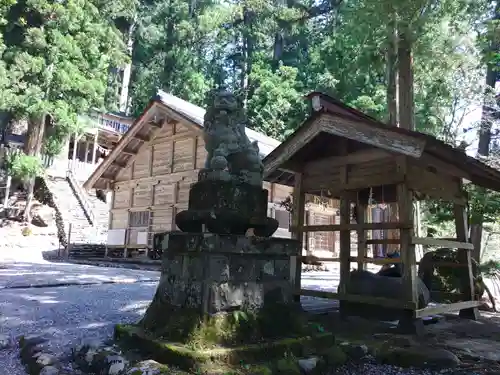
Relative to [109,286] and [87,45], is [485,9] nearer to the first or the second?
[109,286]

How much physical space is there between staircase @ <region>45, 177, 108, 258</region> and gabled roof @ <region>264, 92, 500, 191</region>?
55.4 ft

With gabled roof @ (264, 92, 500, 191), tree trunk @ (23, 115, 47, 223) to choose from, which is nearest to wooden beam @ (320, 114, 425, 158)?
gabled roof @ (264, 92, 500, 191)

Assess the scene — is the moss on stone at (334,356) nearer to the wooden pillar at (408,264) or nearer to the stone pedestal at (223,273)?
the stone pedestal at (223,273)

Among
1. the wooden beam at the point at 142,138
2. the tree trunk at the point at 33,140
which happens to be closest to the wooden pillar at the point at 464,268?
the wooden beam at the point at 142,138

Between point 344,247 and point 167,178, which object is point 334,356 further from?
point 167,178

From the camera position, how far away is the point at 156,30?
3659 cm

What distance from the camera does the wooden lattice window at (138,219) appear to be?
65.3ft

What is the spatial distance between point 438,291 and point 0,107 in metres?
21.0

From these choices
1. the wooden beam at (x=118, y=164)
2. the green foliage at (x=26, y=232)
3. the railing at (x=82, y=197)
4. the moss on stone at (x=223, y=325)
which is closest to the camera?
the moss on stone at (x=223, y=325)

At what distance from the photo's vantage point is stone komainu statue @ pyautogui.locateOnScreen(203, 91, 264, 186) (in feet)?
14.5

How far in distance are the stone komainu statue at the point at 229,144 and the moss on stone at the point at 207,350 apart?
5.43ft

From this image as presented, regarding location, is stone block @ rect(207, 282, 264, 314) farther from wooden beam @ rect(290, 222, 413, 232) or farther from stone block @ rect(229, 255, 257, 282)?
wooden beam @ rect(290, 222, 413, 232)

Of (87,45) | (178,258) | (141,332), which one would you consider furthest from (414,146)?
(87,45)

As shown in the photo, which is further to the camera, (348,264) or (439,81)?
(439,81)
